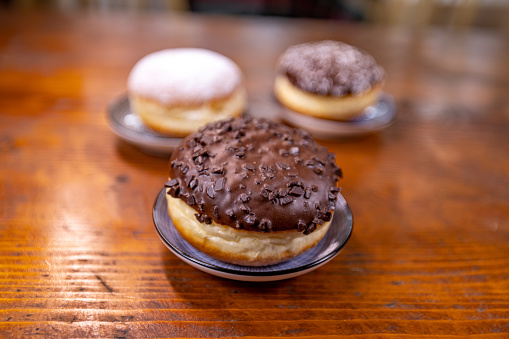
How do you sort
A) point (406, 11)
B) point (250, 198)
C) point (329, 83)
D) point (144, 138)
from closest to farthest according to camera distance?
point (250, 198) < point (144, 138) < point (329, 83) < point (406, 11)

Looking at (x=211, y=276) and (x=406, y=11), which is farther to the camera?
(x=406, y=11)

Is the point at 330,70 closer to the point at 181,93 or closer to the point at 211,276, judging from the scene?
the point at 181,93

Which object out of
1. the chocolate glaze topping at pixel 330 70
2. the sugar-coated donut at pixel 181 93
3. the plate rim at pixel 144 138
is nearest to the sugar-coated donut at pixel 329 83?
the chocolate glaze topping at pixel 330 70

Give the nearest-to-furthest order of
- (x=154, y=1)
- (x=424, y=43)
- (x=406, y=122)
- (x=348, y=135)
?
(x=348, y=135) → (x=406, y=122) → (x=424, y=43) → (x=154, y=1)

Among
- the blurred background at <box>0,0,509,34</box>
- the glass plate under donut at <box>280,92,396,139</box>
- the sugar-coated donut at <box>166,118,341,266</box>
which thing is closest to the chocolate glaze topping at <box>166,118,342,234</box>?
the sugar-coated donut at <box>166,118,341,266</box>

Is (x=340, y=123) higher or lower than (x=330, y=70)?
lower

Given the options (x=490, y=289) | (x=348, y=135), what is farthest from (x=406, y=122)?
(x=490, y=289)

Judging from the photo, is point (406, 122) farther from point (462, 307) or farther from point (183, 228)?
point (183, 228)

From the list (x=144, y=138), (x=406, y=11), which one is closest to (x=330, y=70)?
(x=144, y=138)
